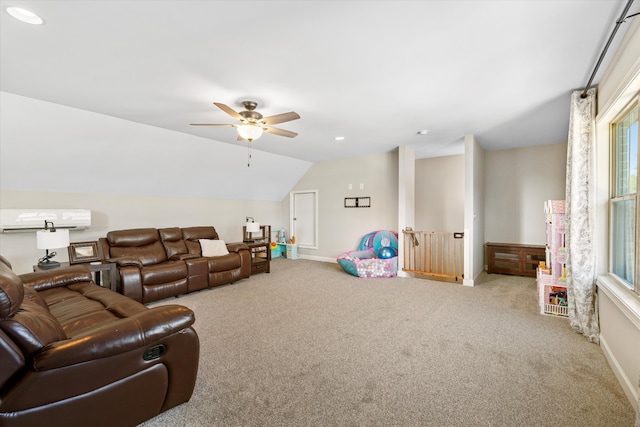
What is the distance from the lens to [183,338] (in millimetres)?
1728

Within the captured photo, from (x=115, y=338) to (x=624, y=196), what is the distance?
3.75m

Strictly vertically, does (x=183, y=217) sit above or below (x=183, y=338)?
above

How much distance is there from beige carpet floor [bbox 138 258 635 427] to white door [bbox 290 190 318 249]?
3368mm

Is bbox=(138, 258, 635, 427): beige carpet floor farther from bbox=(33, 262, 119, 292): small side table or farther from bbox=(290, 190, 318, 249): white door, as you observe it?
bbox=(290, 190, 318, 249): white door

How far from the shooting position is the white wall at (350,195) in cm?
607

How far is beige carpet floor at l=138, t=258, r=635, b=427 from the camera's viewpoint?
1.74m

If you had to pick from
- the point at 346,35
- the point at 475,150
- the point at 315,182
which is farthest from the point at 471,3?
the point at 315,182

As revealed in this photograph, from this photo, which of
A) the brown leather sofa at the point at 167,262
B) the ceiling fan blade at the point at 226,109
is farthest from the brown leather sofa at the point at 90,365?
the brown leather sofa at the point at 167,262

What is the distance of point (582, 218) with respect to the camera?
111 inches

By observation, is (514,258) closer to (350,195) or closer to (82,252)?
(350,195)

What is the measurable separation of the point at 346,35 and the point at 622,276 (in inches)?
119

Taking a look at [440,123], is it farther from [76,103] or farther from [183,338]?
[76,103]

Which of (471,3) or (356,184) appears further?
(356,184)

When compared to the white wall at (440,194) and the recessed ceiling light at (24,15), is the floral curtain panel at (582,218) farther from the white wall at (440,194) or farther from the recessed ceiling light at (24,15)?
the recessed ceiling light at (24,15)
